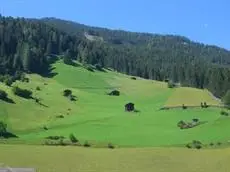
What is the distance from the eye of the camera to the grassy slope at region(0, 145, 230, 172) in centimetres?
6519

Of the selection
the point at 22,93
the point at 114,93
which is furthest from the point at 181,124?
the point at 114,93

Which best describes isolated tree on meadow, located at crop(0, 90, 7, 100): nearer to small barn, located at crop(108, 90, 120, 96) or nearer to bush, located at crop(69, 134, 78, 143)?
bush, located at crop(69, 134, 78, 143)

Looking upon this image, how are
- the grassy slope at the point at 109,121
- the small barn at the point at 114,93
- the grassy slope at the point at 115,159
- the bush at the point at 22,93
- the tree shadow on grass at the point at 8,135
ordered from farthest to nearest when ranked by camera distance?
the small barn at the point at 114,93 < the bush at the point at 22,93 < the grassy slope at the point at 109,121 < the tree shadow on grass at the point at 8,135 < the grassy slope at the point at 115,159

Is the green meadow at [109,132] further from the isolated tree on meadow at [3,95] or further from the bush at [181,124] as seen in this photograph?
the isolated tree on meadow at [3,95]

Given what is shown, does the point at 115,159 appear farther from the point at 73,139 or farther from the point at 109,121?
the point at 109,121

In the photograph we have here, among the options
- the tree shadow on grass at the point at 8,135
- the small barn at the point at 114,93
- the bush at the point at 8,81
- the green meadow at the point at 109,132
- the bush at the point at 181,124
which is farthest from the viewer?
the small barn at the point at 114,93

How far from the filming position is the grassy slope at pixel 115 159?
65.2 meters

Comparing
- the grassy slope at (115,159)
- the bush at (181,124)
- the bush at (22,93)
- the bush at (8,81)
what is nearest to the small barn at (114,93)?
the bush at (8,81)

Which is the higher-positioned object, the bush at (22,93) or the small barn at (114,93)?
the bush at (22,93)

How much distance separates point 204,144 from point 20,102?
61.9 m

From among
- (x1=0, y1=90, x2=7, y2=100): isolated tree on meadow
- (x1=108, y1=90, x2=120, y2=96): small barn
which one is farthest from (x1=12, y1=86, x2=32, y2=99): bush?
(x1=108, y1=90, x2=120, y2=96): small barn

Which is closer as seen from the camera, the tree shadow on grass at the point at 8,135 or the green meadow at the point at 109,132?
the green meadow at the point at 109,132

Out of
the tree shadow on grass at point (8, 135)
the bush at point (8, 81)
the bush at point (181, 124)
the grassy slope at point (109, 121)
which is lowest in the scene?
the tree shadow on grass at point (8, 135)

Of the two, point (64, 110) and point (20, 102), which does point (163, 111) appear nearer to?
point (64, 110)
